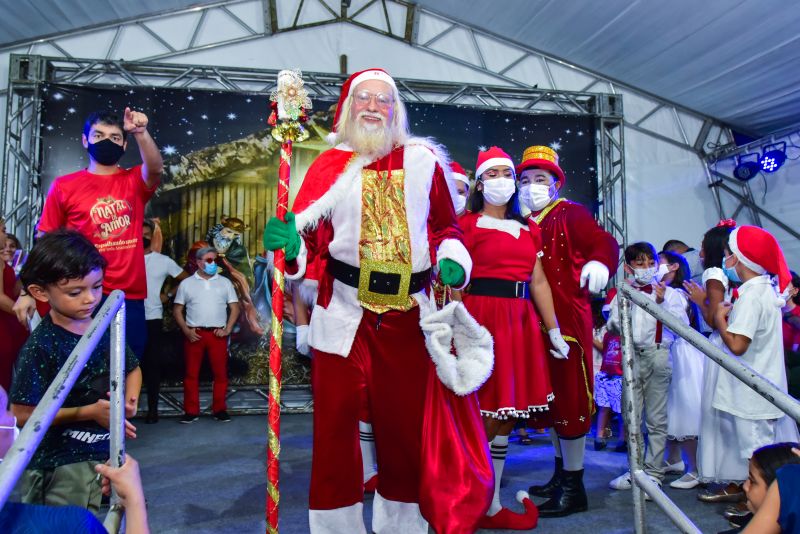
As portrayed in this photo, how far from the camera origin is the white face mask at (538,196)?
3.53m

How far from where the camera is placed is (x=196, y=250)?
661cm

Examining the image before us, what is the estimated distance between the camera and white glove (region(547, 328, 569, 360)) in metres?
3.16

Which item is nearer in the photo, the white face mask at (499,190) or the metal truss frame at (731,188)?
the white face mask at (499,190)

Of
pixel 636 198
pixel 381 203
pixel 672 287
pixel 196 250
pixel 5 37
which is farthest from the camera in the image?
pixel 636 198

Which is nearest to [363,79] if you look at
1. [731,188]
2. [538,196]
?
[538,196]

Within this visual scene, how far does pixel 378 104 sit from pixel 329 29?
20.8 ft

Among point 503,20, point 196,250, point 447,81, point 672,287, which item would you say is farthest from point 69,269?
point 503,20

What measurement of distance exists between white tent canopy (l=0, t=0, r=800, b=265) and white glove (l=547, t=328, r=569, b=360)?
15.9 feet

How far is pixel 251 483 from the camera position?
3.80 m

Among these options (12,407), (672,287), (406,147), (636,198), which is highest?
(636,198)

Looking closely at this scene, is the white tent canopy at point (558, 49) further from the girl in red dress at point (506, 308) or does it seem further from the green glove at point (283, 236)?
the green glove at point (283, 236)

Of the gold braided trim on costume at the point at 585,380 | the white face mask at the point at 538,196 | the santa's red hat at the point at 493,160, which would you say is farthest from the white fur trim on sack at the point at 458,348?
the white face mask at the point at 538,196

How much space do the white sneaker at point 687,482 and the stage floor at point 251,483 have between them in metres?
0.04

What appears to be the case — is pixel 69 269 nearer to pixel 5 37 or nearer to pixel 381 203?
pixel 381 203
